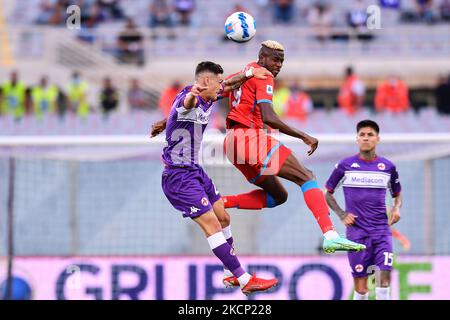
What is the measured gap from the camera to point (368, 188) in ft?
34.9

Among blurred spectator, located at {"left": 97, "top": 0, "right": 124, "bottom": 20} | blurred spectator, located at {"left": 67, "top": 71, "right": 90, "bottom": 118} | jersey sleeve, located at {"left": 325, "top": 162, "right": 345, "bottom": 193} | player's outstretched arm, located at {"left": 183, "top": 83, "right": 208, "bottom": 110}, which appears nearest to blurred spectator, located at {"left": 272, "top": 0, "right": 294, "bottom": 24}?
blurred spectator, located at {"left": 97, "top": 0, "right": 124, "bottom": 20}

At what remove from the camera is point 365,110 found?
72.4 ft

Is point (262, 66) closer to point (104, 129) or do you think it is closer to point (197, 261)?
point (197, 261)

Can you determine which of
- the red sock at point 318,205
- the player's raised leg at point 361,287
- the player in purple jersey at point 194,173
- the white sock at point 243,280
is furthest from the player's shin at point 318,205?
the player's raised leg at point 361,287

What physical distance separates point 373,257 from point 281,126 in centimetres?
246

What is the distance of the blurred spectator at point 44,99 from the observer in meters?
21.8

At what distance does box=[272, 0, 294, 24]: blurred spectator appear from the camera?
26.6 m

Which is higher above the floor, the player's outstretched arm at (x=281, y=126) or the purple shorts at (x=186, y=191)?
the player's outstretched arm at (x=281, y=126)

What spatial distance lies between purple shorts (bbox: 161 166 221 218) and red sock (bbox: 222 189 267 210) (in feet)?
1.67

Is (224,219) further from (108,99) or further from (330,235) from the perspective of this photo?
(108,99)

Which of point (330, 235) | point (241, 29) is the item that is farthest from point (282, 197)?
point (241, 29)

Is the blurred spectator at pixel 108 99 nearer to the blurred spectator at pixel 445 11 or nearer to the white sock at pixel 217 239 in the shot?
the blurred spectator at pixel 445 11

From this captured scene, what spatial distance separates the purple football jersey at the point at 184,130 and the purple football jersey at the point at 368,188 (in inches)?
81.2

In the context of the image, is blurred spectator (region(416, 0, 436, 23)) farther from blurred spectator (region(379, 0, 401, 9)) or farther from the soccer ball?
the soccer ball
